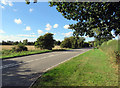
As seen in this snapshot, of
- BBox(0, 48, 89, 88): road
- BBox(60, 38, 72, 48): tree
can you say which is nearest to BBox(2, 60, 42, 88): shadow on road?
BBox(0, 48, 89, 88): road

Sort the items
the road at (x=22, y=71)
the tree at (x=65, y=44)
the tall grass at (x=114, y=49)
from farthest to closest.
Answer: the tree at (x=65, y=44) < the tall grass at (x=114, y=49) < the road at (x=22, y=71)

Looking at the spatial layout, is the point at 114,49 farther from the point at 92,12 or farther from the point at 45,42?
the point at 45,42

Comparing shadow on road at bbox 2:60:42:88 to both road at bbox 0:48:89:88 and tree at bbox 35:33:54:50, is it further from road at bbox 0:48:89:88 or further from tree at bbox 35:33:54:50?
tree at bbox 35:33:54:50

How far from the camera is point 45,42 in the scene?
27.1 metres

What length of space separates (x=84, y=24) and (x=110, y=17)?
142 centimetres

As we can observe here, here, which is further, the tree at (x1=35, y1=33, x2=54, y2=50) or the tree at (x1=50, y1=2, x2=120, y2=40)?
the tree at (x1=35, y1=33, x2=54, y2=50)

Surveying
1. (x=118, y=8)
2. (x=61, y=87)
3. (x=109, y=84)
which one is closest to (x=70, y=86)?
(x=61, y=87)

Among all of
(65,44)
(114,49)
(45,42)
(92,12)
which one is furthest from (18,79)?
(65,44)

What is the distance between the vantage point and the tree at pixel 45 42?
27016 millimetres

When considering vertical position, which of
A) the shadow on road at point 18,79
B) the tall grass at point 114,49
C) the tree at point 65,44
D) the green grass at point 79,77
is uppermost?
the tree at point 65,44

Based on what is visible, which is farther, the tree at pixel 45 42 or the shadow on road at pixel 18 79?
the tree at pixel 45 42

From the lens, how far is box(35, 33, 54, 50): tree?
27.0 metres

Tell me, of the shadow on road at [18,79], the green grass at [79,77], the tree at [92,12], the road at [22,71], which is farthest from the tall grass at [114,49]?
the shadow on road at [18,79]

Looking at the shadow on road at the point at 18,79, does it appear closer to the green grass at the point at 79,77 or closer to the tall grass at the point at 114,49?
the green grass at the point at 79,77
